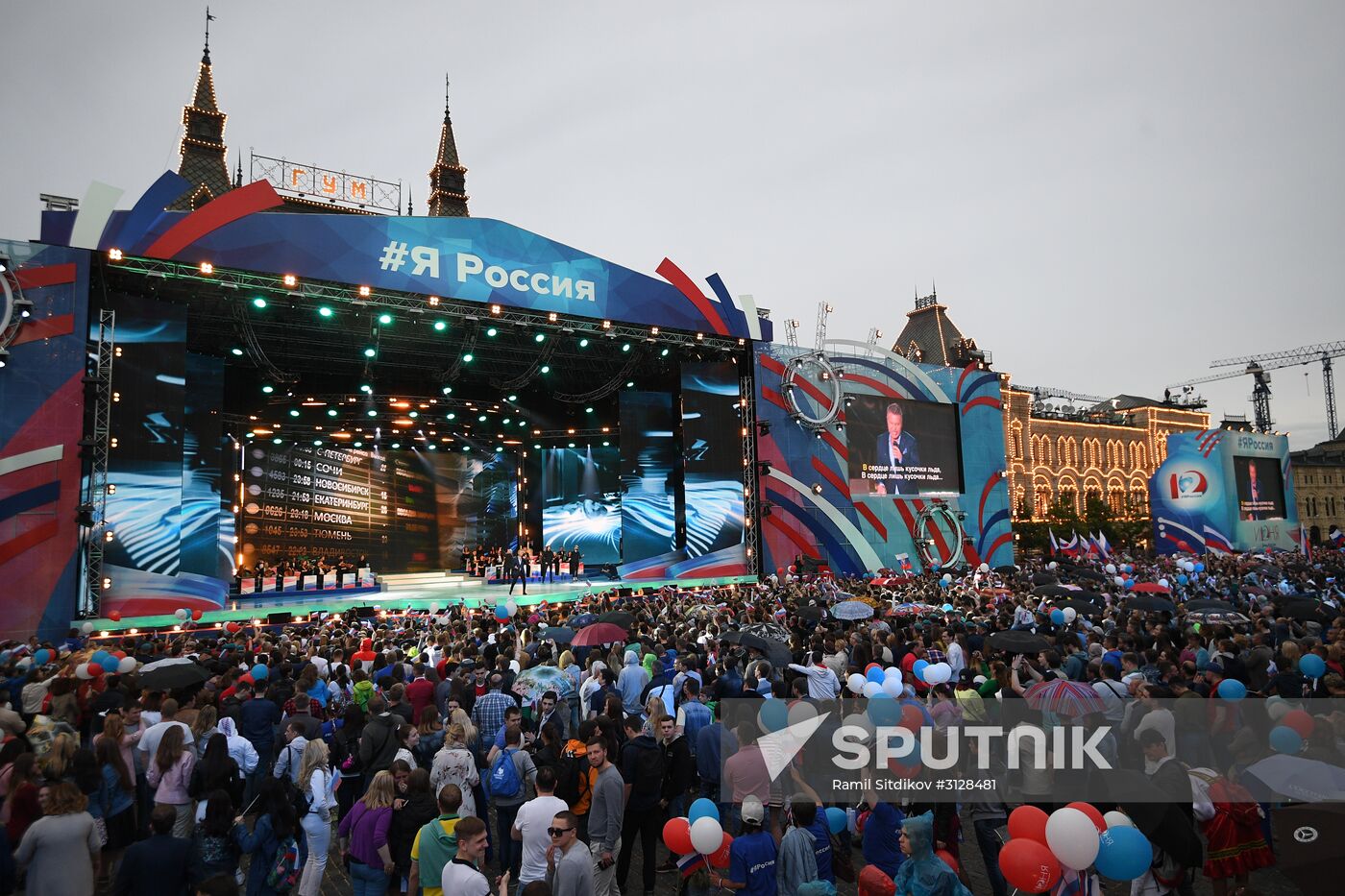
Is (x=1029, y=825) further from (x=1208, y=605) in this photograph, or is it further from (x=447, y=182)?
(x=447, y=182)

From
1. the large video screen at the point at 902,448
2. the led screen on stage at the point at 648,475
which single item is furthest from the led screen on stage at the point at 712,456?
the large video screen at the point at 902,448

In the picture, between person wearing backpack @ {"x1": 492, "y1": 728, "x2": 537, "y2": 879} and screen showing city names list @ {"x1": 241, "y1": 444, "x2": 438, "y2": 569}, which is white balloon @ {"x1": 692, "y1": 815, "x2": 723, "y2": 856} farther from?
screen showing city names list @ {"x1": 241, "y1": 444, "x2": 438, "y2": 569}

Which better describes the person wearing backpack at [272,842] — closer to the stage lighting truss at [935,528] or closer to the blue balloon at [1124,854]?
the blue balloon at [1124,854]

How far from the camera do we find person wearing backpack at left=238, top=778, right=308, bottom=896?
5.30 meters

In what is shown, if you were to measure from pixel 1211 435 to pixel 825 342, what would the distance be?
98.8 feet

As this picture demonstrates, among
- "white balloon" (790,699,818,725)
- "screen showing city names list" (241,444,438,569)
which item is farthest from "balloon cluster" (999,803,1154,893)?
"screen showing city names list" (241,444,438,569)

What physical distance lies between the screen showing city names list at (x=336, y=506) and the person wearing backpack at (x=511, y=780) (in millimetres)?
28541

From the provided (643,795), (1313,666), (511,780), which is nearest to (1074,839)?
(643,795)

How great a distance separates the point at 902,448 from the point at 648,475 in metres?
12.8

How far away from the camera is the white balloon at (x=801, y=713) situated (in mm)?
6848

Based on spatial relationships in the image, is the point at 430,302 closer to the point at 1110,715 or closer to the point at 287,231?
the point at 287,231

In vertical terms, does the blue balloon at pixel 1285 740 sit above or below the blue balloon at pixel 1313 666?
below

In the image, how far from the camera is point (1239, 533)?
150ft

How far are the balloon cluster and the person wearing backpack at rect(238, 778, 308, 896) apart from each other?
15.7ft
